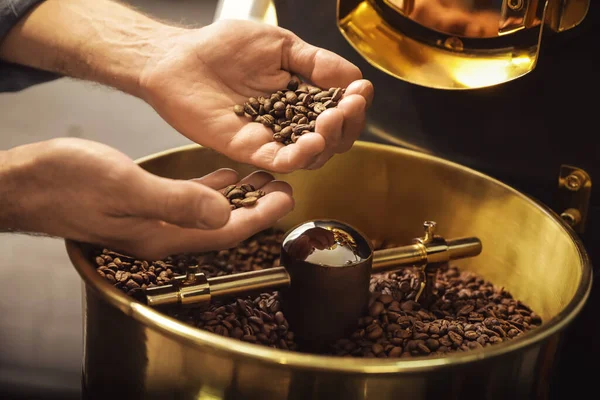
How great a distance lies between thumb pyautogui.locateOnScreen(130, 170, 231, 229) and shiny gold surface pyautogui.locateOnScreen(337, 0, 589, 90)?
0.42m

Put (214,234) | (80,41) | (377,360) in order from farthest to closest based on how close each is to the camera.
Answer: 1. (80,41)
2. (214,234)
3. (377,360)

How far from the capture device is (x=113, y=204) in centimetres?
58

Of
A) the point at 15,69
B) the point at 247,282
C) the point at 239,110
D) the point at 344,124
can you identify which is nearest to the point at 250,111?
the point at 239,110

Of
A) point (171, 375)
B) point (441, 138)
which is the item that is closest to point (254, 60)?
point (441, 138)

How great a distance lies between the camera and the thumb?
1.82ft

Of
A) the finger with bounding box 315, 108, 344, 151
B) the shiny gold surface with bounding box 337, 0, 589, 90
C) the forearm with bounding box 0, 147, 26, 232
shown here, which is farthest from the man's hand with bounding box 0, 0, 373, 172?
the forearm with bounding box 0, 147, 26, 232

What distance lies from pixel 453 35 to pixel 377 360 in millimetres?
510

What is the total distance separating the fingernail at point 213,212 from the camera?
1.86ft

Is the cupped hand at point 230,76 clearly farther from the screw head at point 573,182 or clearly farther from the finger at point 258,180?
the screw head at point 573,182

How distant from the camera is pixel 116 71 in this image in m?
0.92

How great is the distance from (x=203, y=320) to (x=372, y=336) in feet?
0.56

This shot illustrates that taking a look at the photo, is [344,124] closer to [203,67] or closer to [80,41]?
[203,67]

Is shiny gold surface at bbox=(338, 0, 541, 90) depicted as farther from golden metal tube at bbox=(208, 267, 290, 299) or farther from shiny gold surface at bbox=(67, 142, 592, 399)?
golden metal tube at bbox=(208, 267, 290, 299)

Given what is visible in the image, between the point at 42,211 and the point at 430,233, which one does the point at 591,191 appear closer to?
the point at 430,233
